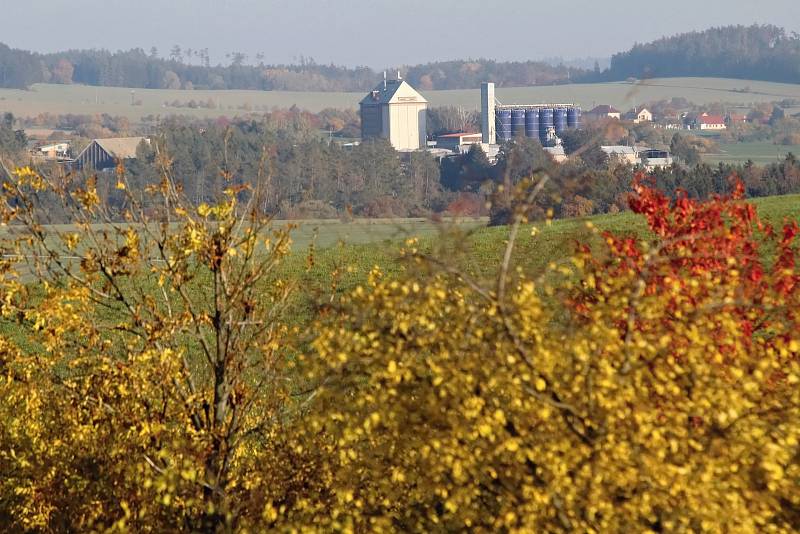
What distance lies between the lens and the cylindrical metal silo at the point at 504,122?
149 m

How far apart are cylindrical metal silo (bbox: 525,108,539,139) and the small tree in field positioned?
133429mm

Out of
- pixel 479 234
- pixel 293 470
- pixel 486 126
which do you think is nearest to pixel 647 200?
pixel 293 470

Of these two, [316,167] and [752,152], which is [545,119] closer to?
[752,152]

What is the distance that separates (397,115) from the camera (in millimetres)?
173750

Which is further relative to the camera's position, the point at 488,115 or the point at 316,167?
the point at 488,115

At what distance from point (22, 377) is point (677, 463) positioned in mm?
7102

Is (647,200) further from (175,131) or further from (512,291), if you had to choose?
(175,131)

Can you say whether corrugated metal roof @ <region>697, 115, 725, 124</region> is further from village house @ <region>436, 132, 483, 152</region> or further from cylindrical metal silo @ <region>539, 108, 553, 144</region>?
village house @ <region>436, 132, 483, 152</region>

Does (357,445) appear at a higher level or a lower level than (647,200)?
lower

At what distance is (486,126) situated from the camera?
6481 inches

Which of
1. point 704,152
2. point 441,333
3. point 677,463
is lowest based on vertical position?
point 704,152

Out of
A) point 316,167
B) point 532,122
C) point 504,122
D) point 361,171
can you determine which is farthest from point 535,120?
point 316,167

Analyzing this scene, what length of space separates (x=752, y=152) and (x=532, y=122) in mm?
30848

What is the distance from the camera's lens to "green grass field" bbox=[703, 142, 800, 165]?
361 feet
